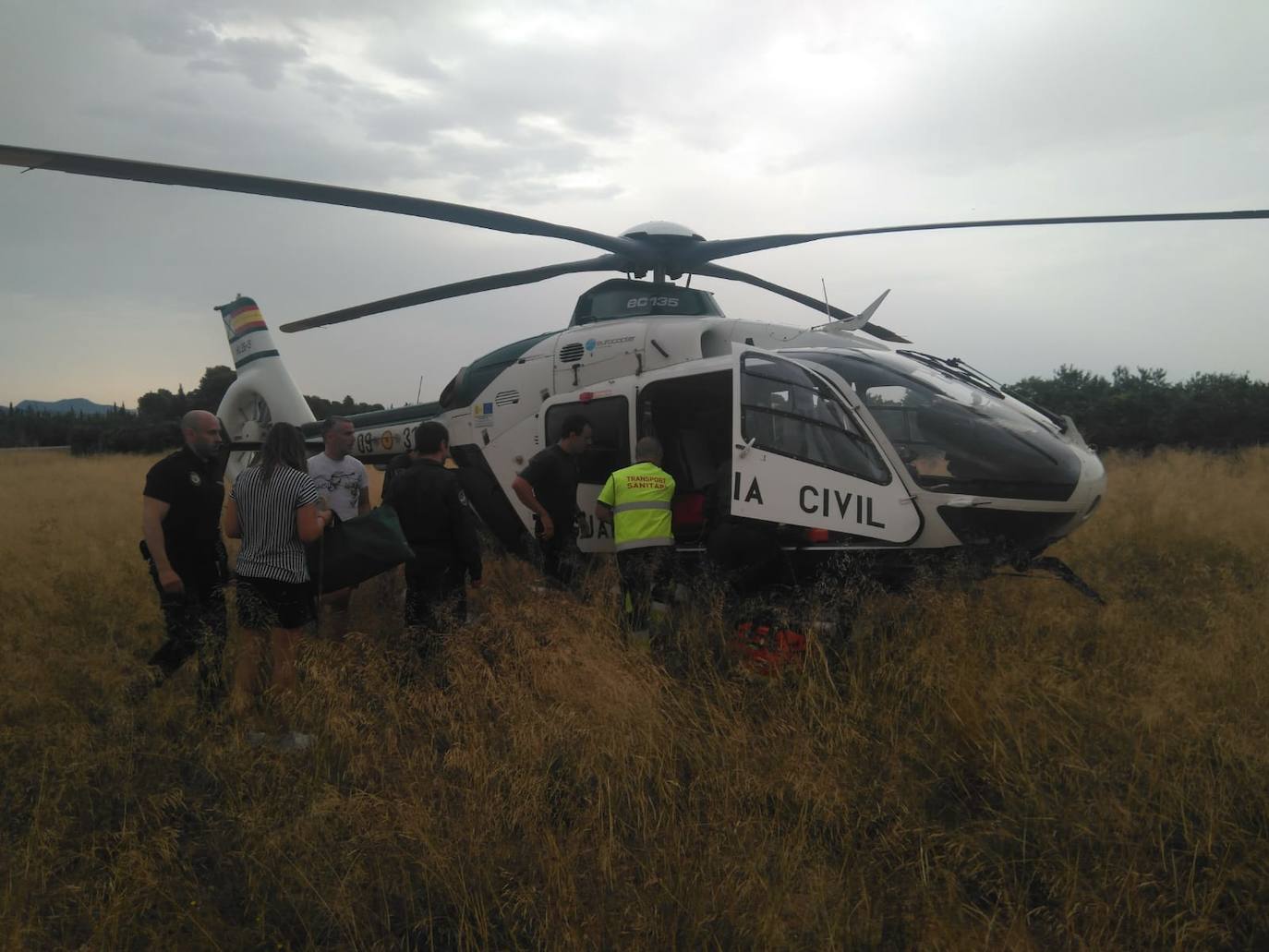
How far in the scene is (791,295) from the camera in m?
8.09

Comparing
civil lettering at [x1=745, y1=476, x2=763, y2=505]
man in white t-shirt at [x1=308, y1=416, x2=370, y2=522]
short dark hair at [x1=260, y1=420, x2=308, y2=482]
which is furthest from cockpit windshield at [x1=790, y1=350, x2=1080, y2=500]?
man in white t-shirt at [x1=308, y1=416, x2=370, y2=522]

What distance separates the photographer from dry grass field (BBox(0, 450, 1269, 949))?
240 centimetres

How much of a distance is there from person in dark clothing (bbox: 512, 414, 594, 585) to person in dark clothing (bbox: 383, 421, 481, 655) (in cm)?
87

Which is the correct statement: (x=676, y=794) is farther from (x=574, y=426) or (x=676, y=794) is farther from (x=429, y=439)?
(x=574, y=426)

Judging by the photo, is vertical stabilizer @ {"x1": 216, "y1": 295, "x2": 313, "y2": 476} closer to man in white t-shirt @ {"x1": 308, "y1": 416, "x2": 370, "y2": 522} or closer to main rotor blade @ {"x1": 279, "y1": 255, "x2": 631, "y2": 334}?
main rotor blade @ {"x1": 279, "y1": 255, "x2": 631, "y2": 334}

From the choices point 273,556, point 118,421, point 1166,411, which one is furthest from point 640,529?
point 118,421

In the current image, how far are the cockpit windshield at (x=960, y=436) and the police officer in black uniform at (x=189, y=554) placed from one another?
3658 millimetres

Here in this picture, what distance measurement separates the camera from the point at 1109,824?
267 centimetres

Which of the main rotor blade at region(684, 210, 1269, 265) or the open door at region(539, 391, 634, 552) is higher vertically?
the main rotor blade at region(684, 210, 1269, 265)

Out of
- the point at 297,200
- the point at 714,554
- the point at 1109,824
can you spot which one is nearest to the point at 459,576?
the point at 714,554

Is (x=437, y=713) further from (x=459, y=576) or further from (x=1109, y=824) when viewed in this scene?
(x=1109, y=824)

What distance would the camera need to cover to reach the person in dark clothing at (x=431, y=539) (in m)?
4.55

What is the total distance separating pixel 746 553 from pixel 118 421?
130ft

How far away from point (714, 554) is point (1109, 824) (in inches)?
98.9
